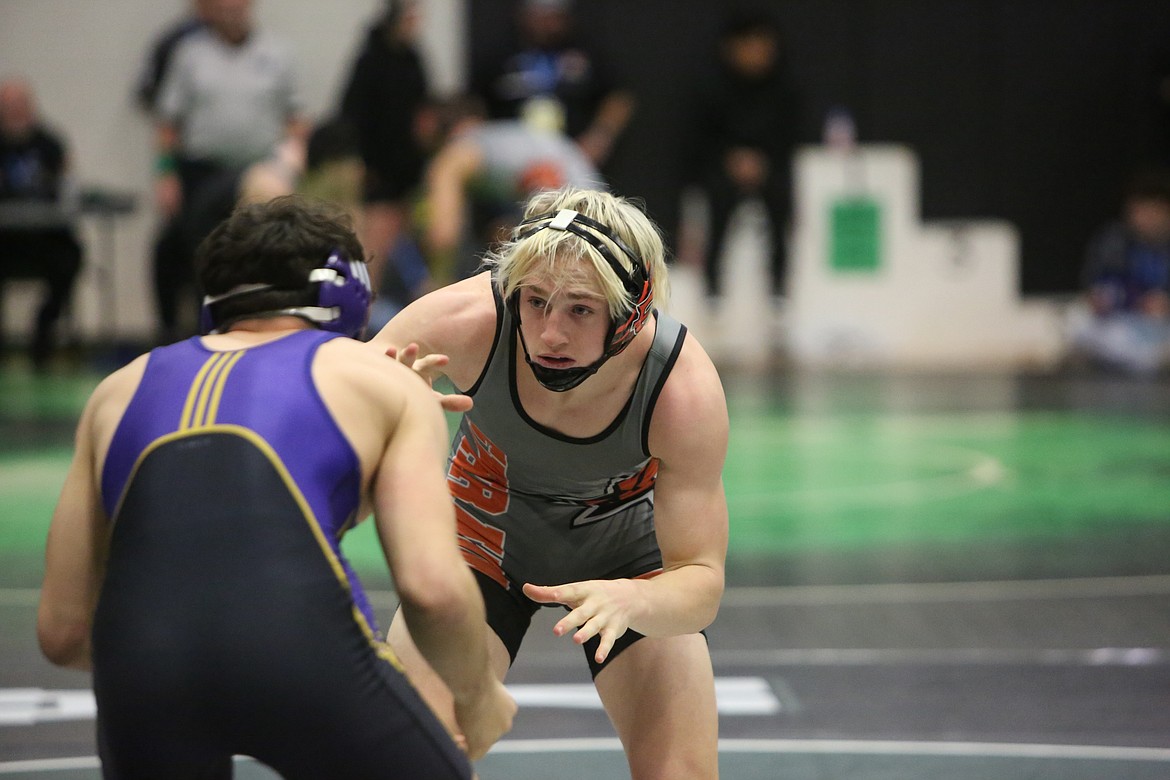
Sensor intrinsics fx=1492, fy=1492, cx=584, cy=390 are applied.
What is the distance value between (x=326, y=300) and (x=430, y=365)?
1.31ft

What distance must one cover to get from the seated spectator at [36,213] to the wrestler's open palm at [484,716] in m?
10.7

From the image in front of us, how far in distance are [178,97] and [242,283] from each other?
7996mm

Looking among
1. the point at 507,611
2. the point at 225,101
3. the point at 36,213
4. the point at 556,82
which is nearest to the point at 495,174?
the point at 225,101

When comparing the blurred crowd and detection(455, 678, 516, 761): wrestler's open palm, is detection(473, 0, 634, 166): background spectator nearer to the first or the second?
the blurred crowd

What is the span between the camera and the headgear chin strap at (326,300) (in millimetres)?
2205

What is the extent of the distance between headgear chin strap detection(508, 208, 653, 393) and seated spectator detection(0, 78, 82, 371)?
10.1 metres

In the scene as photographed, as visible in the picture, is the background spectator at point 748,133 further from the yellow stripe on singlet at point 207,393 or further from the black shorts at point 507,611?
the yellow stripe on singlet at point 207,393

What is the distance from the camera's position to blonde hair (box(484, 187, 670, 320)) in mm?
→ 2672

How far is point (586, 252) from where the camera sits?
2664 mm

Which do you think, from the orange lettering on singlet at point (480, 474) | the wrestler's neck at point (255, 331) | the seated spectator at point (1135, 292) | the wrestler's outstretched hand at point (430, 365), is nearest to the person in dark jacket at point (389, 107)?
the seated spectator at point (1135, 292)

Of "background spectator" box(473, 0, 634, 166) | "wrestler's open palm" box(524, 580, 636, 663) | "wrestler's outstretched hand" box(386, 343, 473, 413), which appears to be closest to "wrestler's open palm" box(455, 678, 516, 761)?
"wrestler's open palm" box(524, 580, 636, 663)

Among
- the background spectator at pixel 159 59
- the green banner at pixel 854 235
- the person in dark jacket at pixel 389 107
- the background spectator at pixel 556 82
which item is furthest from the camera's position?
the green banner at pixel 854 235

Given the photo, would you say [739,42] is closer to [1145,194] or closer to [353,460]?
[1145,194]

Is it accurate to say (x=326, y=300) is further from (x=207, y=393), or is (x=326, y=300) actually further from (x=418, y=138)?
(x=418, y=138)
